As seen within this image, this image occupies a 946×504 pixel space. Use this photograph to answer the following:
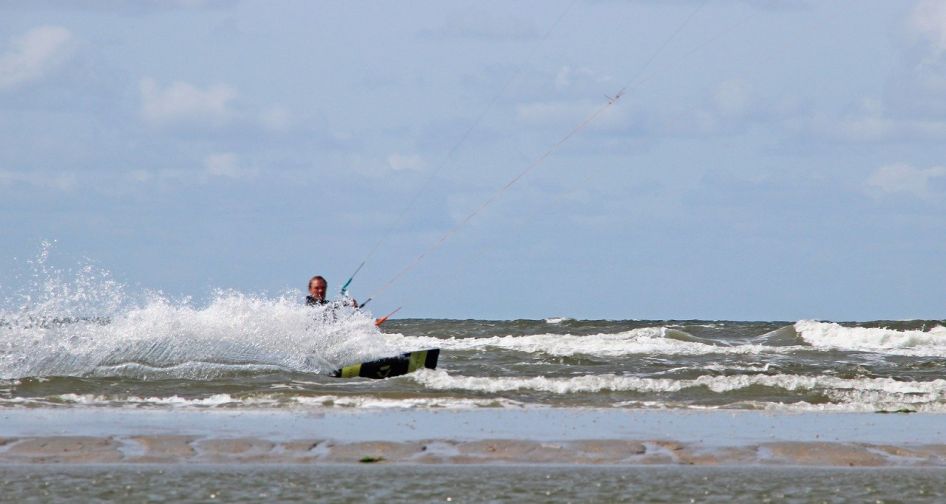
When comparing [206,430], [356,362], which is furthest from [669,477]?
[356,362]

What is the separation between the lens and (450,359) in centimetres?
2525

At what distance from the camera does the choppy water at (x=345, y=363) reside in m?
15.6

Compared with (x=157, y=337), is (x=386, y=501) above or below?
below

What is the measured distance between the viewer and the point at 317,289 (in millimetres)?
21734

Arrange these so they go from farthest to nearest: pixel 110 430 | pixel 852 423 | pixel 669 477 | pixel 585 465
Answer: pixel 852 423, pixel 110 430, pixel 585 465, pixel 669 477

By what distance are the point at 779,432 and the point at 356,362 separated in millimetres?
10219

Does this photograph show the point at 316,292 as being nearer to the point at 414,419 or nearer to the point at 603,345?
the point at 414,419

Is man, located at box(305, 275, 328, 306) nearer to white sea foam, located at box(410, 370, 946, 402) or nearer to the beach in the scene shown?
the beach

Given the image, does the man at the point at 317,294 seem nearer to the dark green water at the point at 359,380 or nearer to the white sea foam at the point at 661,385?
the dark green water at the point at 359,380

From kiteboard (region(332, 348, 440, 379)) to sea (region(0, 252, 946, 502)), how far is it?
410mm

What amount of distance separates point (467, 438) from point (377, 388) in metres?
5.80

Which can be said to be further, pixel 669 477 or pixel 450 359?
pixel 450 359

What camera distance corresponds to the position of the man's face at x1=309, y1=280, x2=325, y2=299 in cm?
2172

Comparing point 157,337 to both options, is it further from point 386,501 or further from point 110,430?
point 386,501
